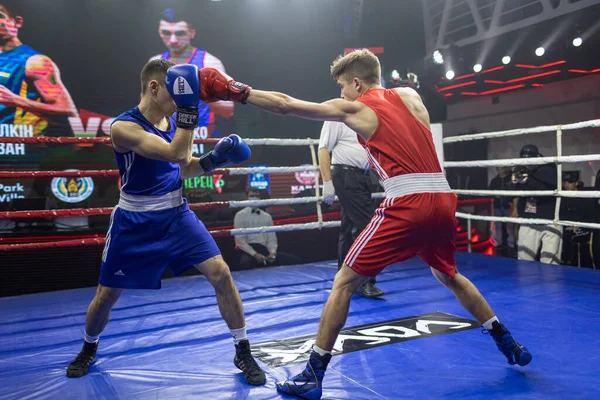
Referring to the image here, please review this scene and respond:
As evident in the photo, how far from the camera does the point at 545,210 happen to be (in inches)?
180

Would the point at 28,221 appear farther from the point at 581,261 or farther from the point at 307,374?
the point at 581,261

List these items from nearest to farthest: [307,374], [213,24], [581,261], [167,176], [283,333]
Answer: [307,374], [167,176], [283,333], [581,261], [213,24]

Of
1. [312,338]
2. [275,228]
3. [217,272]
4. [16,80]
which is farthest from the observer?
[16,80]

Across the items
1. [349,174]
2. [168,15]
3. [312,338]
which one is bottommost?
[312,338]

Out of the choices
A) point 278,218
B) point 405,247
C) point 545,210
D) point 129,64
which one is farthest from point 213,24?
point 405,247

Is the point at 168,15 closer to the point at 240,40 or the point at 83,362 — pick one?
the point at 240,40

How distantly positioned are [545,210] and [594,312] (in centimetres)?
212

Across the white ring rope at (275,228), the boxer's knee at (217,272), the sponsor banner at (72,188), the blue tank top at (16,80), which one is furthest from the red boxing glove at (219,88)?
the blue tank top at (16,80)

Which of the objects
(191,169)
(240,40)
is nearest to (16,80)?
(240,40)

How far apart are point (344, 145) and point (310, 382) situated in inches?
81.3

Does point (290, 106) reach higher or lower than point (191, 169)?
higher

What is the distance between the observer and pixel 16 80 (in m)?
7.20

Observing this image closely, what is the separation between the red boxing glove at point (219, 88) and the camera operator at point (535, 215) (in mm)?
3779

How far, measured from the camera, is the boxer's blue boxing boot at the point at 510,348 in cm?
187
